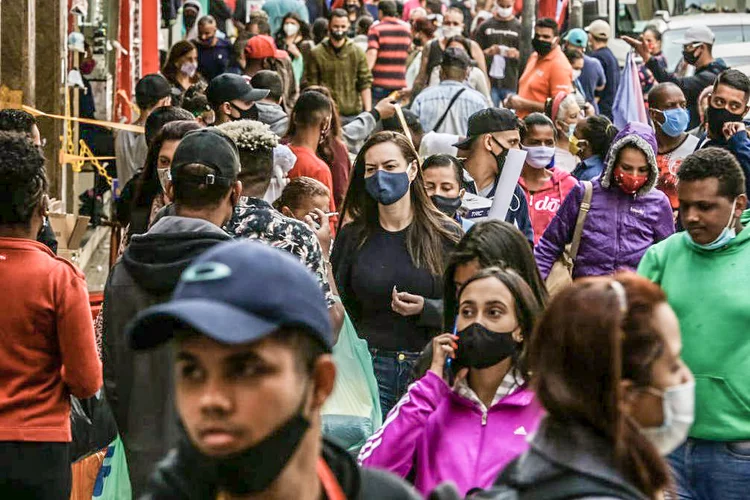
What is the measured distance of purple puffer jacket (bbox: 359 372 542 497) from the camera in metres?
5.07

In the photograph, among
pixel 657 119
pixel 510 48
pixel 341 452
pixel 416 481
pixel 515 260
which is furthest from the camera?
pixel 510 48

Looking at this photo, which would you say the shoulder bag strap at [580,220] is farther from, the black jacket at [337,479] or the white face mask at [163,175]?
the black jacket at [337,479]

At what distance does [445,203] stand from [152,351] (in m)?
3.27

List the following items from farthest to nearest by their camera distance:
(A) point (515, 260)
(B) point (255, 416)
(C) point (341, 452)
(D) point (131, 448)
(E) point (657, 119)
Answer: (E) point (657, 119), (A) point (515, 260), (D) point (131, 448), (C) point (341, 452), (B) point (255, 416)

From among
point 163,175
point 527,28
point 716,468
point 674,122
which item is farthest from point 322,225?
point 527,28


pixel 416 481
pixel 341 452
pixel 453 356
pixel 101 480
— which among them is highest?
pixel 341 452

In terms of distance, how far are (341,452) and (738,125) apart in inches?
312

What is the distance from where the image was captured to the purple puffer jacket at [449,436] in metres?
5.07

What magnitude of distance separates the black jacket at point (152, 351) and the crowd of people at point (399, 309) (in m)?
0.01

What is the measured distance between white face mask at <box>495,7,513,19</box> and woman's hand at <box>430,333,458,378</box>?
52.9 ft

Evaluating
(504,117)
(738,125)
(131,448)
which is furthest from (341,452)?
(738,125)

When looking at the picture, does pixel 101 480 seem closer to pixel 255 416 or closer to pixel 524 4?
pixel 255 416

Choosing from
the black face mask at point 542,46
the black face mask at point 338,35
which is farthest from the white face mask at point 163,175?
the black face mask at point 338,35

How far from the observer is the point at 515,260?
6113 millimetres
